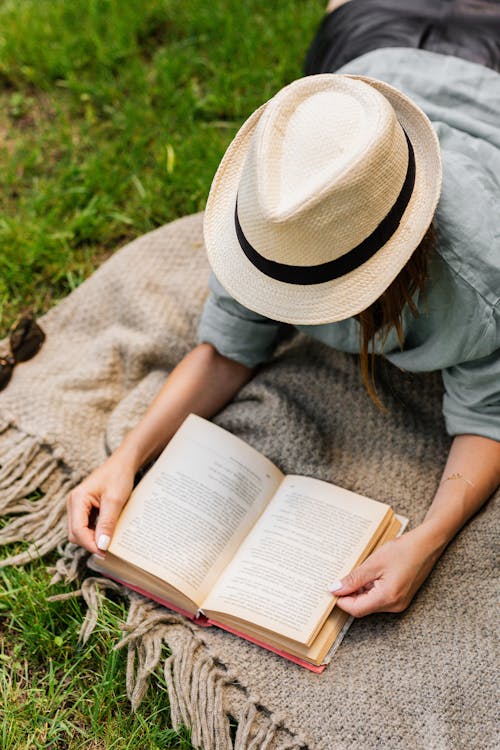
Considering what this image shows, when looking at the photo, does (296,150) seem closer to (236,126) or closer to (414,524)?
(414,524)

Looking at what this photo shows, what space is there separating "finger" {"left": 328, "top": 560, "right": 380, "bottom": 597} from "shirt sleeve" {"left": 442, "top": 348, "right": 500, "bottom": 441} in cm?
33

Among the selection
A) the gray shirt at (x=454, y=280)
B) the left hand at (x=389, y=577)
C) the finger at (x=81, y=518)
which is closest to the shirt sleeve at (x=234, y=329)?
the gray shirt at (x=454, y=280)

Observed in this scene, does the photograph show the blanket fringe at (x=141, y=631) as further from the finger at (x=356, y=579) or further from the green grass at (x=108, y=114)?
the finger at (x=356, y=579)

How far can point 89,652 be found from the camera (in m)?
1.65

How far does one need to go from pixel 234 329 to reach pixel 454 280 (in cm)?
50

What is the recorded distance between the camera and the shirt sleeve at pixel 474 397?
1592mm

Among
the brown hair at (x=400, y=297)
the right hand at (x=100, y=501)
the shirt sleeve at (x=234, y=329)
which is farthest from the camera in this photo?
the shirt sleeve at (x=234, y=329)

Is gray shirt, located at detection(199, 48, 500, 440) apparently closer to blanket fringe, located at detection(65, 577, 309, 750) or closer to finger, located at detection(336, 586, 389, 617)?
finger, located at detection(336, 586, 389, 617)

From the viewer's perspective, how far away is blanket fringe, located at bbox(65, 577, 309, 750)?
1489 millimetres

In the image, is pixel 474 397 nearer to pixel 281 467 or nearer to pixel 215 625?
pixel 281 467

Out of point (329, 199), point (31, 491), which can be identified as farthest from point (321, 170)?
point (31, 491)

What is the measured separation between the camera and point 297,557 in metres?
1.60

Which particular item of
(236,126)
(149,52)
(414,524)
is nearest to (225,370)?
(414,524)

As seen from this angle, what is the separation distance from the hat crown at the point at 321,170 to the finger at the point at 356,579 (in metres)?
0.57
